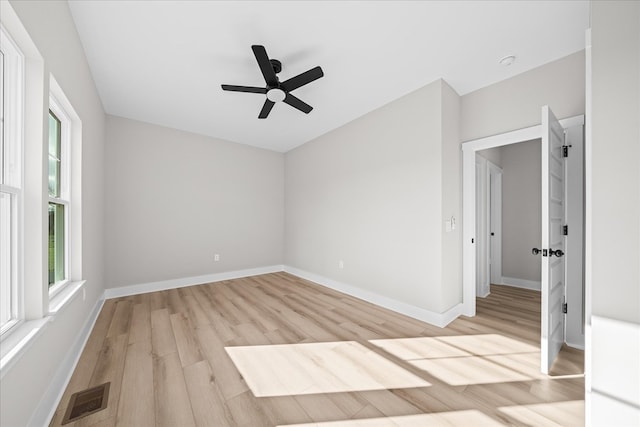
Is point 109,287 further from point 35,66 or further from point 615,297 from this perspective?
point 615,297

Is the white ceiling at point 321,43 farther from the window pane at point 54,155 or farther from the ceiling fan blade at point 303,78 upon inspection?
the window pane at point 54,155

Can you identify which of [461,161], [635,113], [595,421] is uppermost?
[461,161]

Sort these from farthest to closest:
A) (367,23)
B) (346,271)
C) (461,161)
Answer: (346,271)
(461,161)
(367,23)

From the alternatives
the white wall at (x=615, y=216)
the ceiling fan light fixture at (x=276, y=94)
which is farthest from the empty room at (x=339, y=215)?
the ceiling fan light fixture at (x=276, y=94)

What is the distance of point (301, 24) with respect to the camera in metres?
1.95

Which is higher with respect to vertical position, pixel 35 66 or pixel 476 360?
pixel 35 66

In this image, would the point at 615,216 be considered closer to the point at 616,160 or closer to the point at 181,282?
the point at 616,160

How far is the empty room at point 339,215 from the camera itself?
122 centimetres

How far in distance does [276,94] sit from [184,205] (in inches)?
113

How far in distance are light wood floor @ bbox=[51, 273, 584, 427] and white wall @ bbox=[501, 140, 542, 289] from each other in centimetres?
129

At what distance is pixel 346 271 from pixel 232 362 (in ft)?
7.25

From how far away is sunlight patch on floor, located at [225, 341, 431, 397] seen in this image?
1.69 metres

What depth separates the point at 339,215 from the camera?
4047mm

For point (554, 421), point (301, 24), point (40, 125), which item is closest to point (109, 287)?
point (40, 125)
